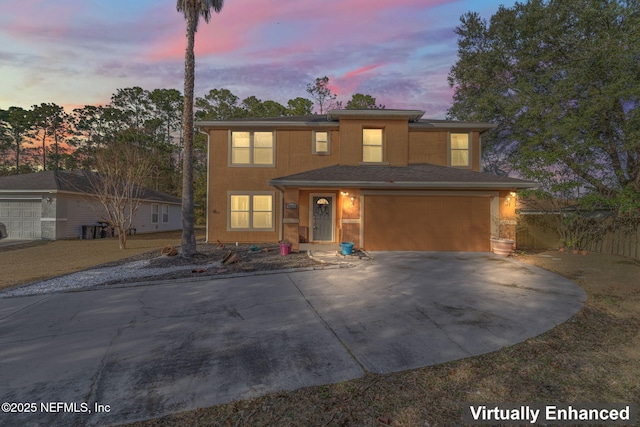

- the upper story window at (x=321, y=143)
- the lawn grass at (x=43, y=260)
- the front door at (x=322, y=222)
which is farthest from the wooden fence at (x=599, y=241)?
the lawn grass at (x=43, y=260)

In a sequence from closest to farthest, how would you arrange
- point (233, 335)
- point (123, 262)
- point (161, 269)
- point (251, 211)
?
point (233, 335) < point (161, 269) < point (123, 262) < point (251, 211)

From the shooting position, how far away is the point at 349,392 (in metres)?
2.87

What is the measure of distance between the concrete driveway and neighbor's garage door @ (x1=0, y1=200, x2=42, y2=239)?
1548cm

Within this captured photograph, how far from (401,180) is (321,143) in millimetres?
4835

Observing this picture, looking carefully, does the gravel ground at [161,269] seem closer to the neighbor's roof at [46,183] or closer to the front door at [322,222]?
the front door at [322,222]

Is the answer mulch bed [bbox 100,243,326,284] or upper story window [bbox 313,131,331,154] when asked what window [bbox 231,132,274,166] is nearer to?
upper story window [bbox 313,131,331,154]

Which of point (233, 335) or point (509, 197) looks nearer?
point (233, 335)

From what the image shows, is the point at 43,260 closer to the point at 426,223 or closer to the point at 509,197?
the point at 426,223

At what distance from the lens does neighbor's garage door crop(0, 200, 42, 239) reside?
57.4 ft

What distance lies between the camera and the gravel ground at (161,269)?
7074 mm

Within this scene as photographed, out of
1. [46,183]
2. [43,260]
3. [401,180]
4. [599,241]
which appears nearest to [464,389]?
[401,180]

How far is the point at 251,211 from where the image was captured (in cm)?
1466

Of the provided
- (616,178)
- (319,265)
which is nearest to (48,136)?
(319,265)

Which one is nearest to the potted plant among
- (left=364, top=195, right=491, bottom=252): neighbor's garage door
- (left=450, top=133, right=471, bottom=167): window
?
(left=364, top=195, right=491, bottom=252): neighbor's garage door
